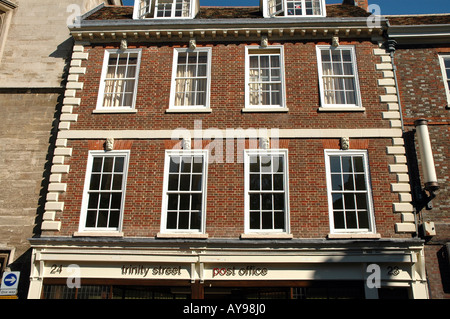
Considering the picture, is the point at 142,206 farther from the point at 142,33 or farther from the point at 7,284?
the point at 142,33

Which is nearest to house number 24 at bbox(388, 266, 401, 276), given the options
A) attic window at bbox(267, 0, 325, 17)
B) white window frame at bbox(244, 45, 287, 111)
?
white window frame at bbox(244, 45, 287, 111)

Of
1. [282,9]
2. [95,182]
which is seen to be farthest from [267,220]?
[282,9]

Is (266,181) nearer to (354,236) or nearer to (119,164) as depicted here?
(354,236)

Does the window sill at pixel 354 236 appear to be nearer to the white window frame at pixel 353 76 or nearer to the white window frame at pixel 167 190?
the white window frame at pixel 167 190

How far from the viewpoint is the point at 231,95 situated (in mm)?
11898

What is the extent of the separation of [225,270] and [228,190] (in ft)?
7.22

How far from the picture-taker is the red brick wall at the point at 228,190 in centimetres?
1045

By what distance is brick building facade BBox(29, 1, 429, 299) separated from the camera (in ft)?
33.0

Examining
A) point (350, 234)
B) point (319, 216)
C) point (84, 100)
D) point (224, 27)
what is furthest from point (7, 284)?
point (224, 27)

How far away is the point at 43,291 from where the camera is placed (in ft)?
33.5

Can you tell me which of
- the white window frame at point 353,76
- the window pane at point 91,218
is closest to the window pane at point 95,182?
the window pane at point 91,218

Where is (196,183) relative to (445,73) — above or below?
below

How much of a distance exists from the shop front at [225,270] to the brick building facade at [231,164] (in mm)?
34

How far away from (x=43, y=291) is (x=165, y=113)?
605cm
